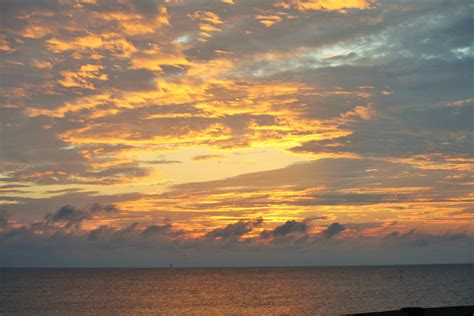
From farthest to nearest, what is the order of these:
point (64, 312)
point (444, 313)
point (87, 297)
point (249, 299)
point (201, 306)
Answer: point (87, 297) < point (249, 299) < point (201, 306) < point (64, 312) < point (444, 313)

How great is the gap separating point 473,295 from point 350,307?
129 feet

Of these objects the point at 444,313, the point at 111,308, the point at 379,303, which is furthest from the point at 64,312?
the point at 444,313

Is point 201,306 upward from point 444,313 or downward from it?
downward

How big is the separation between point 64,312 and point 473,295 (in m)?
80.4

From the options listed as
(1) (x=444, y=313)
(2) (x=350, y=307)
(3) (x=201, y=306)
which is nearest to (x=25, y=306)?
(3) (x=201, y=306)

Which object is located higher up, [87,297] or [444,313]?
[444,313]

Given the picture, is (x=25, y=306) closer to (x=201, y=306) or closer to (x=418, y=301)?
(x=201, y=306)

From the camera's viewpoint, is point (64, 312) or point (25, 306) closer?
point (64, 312)

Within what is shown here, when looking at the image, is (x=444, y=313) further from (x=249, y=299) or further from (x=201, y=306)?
(x=249, y=299)

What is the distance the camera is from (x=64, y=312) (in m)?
97.8

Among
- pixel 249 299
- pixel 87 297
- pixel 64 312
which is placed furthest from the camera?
pixel 87 297

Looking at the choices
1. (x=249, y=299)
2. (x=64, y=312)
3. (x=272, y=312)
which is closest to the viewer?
(x=272, y=312)

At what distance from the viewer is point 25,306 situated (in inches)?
4269

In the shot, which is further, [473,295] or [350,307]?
[473,295]
